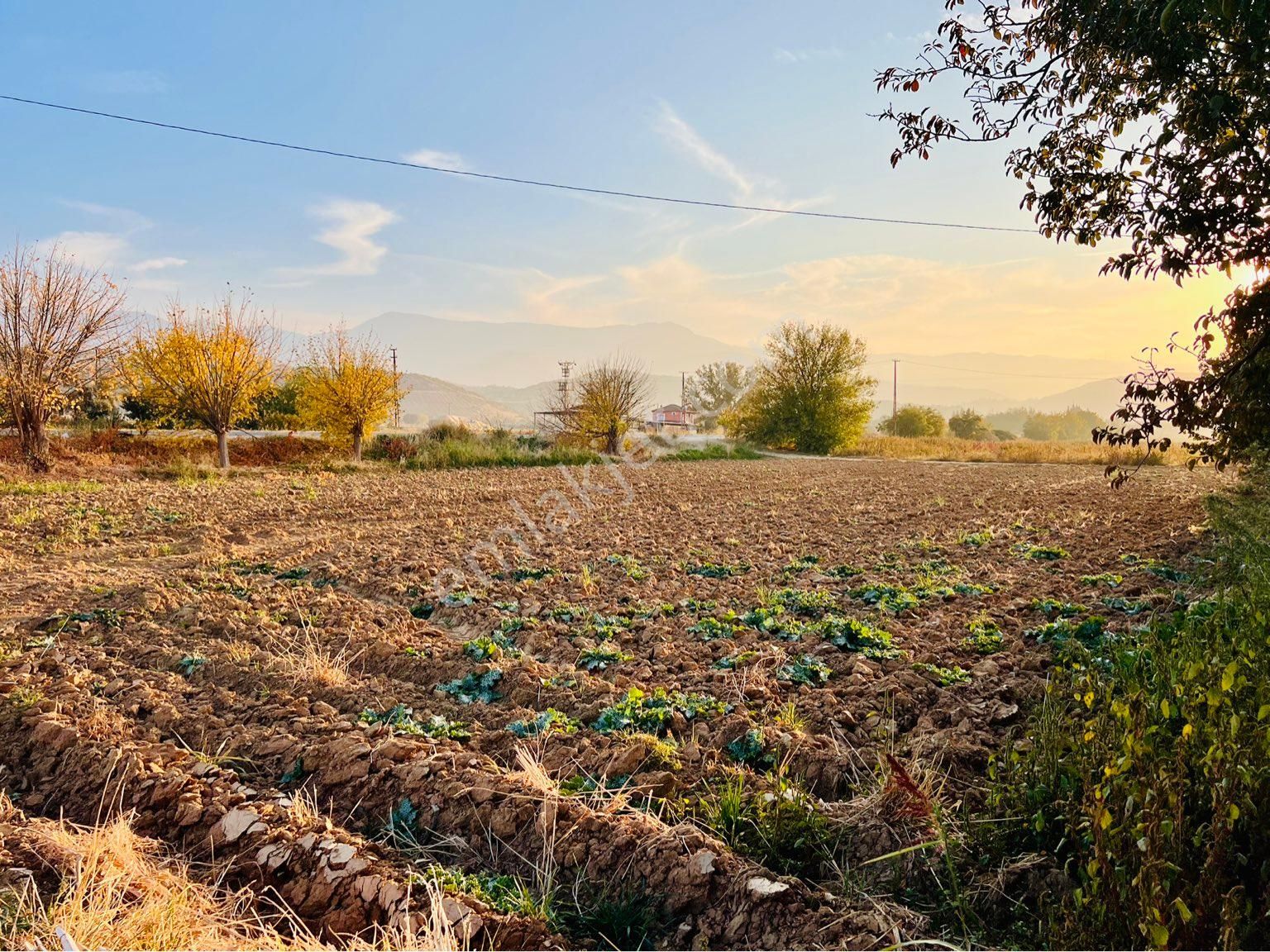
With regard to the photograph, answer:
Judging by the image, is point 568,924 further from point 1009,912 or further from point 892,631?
point 892,631

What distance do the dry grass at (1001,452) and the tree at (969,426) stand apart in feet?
84.6

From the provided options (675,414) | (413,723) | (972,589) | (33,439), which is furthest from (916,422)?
(413,723)

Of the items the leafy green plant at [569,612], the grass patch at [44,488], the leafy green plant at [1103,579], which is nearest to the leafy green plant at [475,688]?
the leafy green plant at [569,612]

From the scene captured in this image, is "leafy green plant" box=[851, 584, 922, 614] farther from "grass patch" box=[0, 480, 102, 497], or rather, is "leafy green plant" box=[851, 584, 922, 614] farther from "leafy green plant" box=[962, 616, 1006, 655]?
"grass patch" box=[0, 480, 102, 497]

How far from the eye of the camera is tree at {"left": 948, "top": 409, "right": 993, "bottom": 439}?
70.4 m

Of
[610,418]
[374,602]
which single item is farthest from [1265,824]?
[610,418]

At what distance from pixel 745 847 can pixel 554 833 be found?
807 millimetres

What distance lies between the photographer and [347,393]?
24.7 metres

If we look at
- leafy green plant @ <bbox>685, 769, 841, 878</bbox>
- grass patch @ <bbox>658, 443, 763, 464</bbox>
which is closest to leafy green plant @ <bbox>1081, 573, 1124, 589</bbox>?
leafy green plant @ <bbox>685, 769, 841, 878</bbox>

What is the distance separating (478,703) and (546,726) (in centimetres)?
68

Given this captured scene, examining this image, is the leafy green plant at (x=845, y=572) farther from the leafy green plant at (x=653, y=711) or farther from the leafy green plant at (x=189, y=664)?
the leafy green plant at (x=189, y=664)

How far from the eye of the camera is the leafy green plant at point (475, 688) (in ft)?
15.2

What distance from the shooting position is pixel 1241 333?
23.4 ft

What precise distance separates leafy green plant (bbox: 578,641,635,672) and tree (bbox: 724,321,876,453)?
39573 mm
